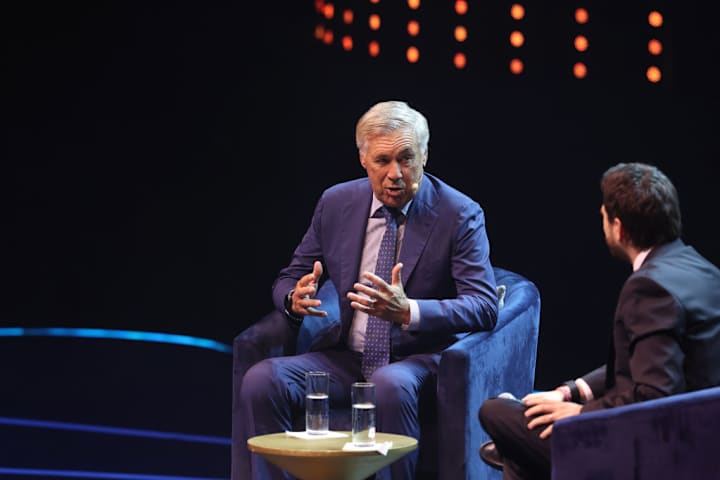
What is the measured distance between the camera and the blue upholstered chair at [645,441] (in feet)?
7.83

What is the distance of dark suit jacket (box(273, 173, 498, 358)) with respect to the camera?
347 cm

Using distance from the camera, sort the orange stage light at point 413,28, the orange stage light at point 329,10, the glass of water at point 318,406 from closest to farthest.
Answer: the glass of water at point 318,406 → the orange stage light at point 413,28 → the orange stage light at point 329,10

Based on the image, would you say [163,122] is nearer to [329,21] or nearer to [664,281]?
[329,21]

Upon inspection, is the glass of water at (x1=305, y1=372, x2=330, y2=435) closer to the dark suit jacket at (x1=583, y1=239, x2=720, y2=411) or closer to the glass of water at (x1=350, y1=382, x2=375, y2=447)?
the glass of water at (x1=350, y1=382, x2=375, y2=447)

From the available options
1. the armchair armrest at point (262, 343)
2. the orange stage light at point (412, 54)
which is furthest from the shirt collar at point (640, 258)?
the orange stage light at point (412, 54)

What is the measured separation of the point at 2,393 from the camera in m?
5.55

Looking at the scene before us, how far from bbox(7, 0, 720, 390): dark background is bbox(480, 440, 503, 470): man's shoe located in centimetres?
204

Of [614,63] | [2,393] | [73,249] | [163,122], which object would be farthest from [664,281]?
[73,249]

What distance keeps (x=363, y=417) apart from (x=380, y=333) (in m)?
0.69

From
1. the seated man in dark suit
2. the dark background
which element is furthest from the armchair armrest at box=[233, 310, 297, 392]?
the dark background

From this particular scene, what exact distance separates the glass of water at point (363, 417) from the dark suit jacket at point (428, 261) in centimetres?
52

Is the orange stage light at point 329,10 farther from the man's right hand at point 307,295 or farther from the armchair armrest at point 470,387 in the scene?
the armchair armrest at point 470,387

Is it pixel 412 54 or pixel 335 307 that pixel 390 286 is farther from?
pixel 412 54

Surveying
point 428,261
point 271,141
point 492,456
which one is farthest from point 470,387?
point 271,141
